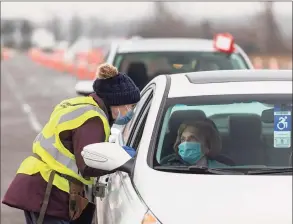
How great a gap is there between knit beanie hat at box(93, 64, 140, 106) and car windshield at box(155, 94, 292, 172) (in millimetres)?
224

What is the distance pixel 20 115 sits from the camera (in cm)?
1984

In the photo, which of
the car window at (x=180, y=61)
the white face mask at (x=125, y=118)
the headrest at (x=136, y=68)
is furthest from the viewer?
the car window at (x=180, y=61)

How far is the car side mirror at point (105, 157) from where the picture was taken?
4402mm

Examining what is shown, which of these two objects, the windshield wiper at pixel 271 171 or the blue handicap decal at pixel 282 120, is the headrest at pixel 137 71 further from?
the windshield wiper at pixel 271 171

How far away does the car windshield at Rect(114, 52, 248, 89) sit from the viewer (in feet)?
32.9

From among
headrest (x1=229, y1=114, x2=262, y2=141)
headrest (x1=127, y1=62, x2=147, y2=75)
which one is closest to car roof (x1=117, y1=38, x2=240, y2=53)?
headrest (x1=127, y1=62, x2=147, y2=75)

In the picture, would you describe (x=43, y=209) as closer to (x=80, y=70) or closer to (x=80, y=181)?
(x=80, y=181)

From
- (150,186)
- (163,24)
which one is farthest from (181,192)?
(163,24)

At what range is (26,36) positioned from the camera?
91.5m

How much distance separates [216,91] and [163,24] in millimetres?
43279

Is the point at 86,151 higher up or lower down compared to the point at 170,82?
lower down

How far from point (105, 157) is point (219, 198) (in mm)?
674

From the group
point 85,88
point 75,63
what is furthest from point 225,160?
point 75,63

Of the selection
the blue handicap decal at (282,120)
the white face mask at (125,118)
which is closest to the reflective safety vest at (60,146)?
the white face mask at (125,118)
